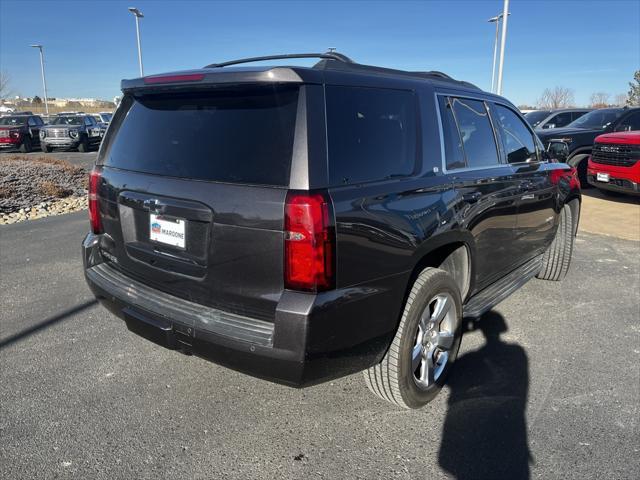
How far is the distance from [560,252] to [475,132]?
2249 millimetres

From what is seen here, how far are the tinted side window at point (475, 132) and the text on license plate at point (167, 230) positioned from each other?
6.33 feet

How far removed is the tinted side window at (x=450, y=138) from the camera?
3.11m

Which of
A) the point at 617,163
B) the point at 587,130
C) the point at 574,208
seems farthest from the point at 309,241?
the point at 587,130

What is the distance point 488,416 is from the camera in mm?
2855

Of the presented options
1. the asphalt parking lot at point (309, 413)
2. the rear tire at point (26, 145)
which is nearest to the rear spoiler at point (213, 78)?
the asphalt parking lot at point (309, 413)

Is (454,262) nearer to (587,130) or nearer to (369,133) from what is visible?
(369,133)

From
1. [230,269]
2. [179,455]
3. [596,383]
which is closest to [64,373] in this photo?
[179,455]

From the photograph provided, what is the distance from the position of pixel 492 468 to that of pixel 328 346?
3.37ft

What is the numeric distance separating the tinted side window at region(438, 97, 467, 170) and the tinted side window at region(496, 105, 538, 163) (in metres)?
0.94

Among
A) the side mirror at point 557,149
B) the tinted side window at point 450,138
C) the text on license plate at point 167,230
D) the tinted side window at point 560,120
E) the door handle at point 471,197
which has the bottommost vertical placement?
the text on license plate at point 167,230

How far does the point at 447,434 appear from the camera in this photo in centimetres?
272

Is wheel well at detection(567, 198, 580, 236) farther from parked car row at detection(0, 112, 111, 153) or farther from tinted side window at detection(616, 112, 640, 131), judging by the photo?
parked car row at detection(0, 112, 111, 153)

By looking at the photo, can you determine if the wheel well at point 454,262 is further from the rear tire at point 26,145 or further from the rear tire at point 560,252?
the rear tire at point 26,145


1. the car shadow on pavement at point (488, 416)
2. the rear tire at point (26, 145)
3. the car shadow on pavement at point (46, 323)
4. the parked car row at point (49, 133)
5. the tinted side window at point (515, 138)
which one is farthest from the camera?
the rear tire at point (26, 145)
